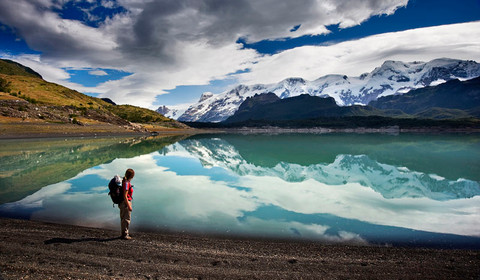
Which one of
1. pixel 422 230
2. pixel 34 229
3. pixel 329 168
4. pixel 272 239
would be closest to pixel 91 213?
pixel 34 229

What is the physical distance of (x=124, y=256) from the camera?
9.84 metres

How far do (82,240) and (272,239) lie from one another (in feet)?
27.2

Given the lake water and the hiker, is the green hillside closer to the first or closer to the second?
the lake water

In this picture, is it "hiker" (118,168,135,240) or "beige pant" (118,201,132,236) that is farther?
"beige pant" (118,201,132,236)

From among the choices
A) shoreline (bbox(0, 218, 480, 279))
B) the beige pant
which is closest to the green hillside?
shoreline (bbox(0, 218, 480, 279))

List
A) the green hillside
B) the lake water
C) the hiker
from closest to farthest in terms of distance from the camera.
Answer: the hiker
the lake water
the green hillside

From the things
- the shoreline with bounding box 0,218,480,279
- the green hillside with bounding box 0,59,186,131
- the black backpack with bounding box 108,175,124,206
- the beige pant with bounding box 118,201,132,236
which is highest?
the green hillside with bounding box 0,59,186,131

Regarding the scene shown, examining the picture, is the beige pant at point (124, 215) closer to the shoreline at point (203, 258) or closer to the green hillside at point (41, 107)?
the shoreline at point (203, 258)

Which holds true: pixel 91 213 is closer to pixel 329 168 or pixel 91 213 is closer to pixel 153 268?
pixel 153 268

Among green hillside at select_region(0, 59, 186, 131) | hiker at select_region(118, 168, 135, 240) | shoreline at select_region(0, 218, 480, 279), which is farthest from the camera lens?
green hillside at select_region(0, 59, 186, 131)

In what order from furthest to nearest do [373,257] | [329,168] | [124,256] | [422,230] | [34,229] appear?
[329,168], [422,230], [34,229], [373,257], [124,256]

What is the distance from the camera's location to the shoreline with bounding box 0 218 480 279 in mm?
8609

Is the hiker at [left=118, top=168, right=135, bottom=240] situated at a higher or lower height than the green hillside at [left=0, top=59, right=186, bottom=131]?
lower

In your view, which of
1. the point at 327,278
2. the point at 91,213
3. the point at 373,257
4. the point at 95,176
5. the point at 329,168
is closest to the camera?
Result: the point at 327,278
